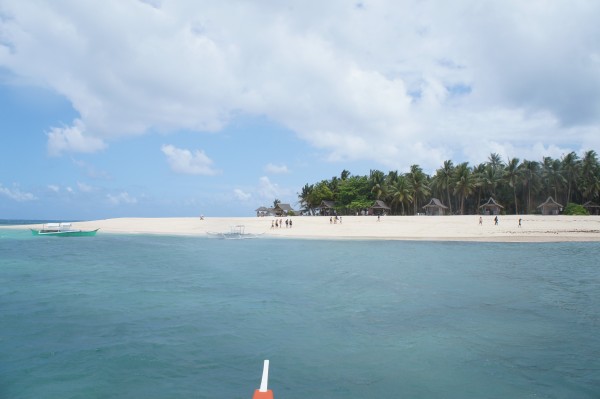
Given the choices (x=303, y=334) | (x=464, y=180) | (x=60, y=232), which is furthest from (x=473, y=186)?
(x=303, y=334)

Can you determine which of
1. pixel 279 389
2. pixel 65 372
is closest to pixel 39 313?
pixel 65 372

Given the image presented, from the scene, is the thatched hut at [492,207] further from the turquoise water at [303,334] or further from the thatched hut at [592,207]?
the turquoise water at [303,334]

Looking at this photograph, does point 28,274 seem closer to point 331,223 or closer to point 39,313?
point 39,313

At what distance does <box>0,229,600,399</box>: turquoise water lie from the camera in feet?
24.8

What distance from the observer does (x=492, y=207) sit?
240ft

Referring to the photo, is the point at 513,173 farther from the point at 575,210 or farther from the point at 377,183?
the point at 377,183

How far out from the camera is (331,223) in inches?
2351

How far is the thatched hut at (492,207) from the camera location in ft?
237

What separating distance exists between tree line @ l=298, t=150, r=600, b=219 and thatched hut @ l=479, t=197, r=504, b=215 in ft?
8.82

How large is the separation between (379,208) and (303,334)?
7248 cm

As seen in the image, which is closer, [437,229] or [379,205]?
[437,229]

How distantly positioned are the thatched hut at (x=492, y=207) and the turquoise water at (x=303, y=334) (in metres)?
55.1

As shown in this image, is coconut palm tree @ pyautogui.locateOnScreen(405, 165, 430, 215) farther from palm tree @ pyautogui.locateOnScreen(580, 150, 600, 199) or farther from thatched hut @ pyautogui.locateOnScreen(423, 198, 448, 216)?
palm tree @ pyautogui.locateOnScreen(580, 150, 600, 199)

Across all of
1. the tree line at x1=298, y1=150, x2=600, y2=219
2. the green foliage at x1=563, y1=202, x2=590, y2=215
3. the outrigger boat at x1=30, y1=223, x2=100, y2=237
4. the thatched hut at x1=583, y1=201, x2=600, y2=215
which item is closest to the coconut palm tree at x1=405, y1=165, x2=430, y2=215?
the tree line at x1=298, y1=150, x2=600, y2=219
